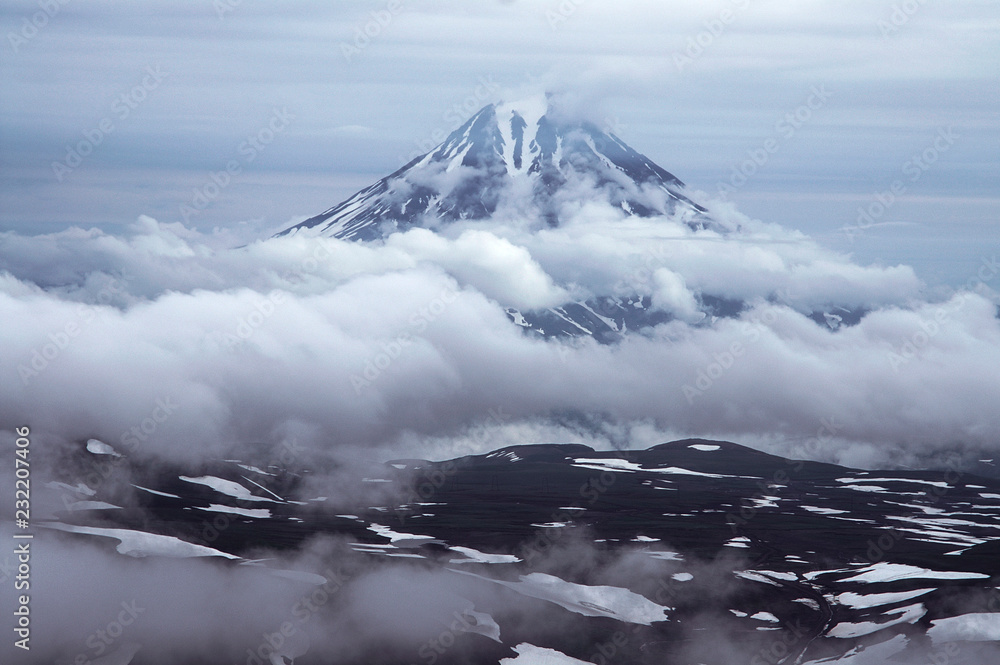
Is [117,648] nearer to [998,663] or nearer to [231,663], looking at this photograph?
[231,663]

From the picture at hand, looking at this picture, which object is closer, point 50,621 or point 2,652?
point 2,652

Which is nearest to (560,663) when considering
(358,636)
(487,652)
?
(487,652)

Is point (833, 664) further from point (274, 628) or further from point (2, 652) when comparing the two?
point (2, 652)

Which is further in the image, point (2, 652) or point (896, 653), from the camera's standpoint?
point (896, 653)

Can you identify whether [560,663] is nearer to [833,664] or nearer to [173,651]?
[833,664]

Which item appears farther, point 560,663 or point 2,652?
point 560,663

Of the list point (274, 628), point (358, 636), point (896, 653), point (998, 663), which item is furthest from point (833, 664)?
point (274, 628)

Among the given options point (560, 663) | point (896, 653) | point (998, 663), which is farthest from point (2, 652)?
point (998, 663)
